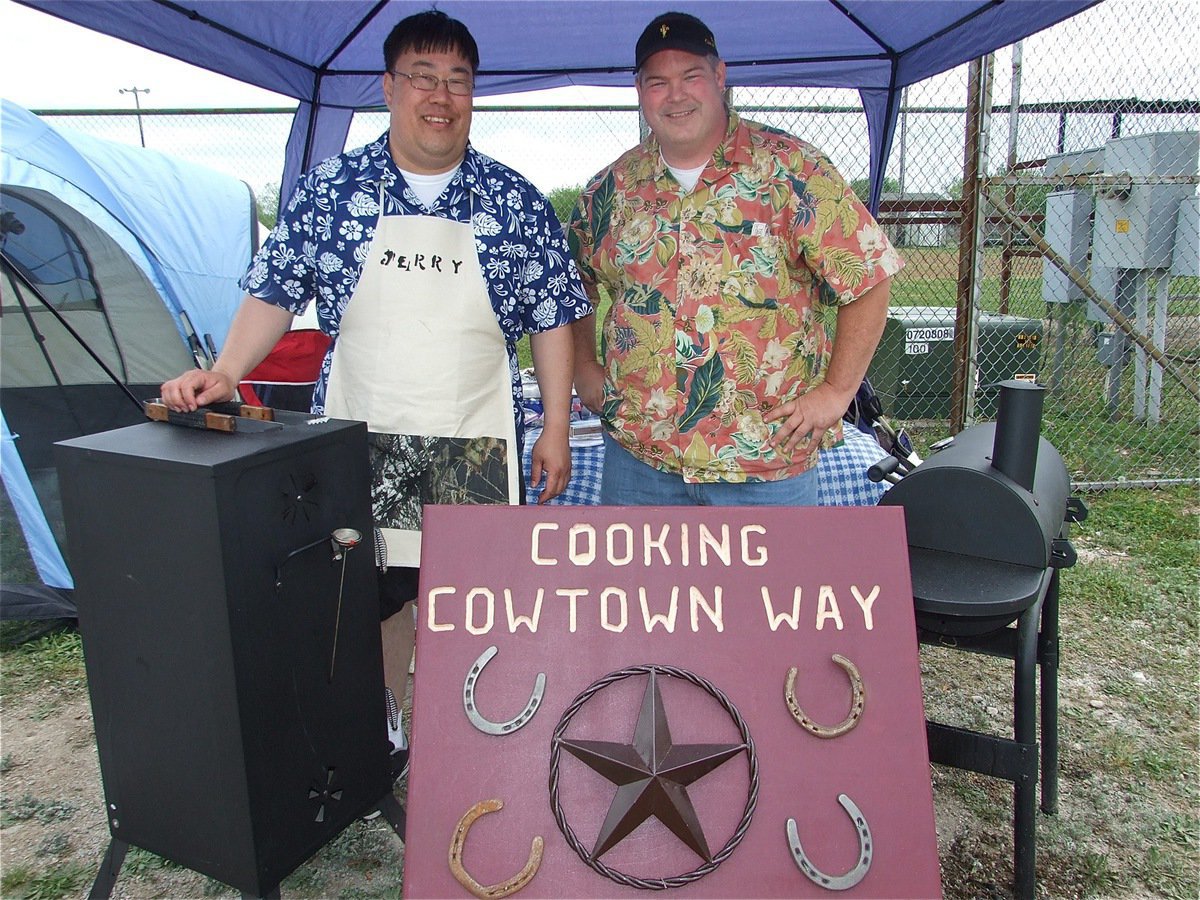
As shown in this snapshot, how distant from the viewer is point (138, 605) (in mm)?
1613

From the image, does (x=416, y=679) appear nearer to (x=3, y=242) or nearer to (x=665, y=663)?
(x=665, y=663)

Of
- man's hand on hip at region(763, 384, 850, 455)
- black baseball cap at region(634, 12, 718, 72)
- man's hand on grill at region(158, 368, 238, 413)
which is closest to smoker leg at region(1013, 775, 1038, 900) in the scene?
man's hand on hip at region(763, 384, 850, 455)

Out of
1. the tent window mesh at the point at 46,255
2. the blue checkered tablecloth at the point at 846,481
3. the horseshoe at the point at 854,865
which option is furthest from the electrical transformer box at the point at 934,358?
the horseshoe at the point at 854,865

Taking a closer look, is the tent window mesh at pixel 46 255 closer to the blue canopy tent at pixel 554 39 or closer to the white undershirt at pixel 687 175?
the blue canopy tent at pixel 554 39

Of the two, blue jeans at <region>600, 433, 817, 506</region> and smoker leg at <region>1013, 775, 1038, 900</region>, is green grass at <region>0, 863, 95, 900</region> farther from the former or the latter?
smoker leg at <region>1013, 775, 1038, 900</region>

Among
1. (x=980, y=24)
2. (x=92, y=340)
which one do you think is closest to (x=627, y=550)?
(x=980, y=24)

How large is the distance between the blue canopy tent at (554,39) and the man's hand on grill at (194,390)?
1.06m

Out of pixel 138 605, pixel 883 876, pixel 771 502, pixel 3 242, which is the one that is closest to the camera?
pixel 883 876

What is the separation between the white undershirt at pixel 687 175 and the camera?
199 cm

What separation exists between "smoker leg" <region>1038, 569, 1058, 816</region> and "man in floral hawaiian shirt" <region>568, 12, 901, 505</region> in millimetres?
820

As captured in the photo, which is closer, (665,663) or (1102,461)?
(665,663)

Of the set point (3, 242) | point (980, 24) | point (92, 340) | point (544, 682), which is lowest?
point (544, 682)

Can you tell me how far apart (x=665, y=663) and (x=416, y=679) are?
1.33 ft

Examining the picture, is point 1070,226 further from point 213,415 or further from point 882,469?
point 213,415
